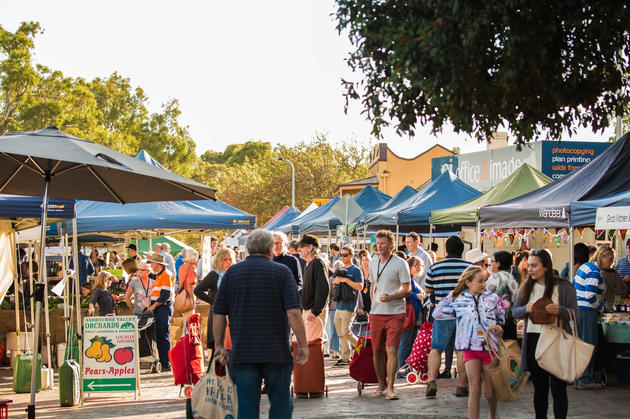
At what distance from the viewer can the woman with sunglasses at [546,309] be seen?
300 inches

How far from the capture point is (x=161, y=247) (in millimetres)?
17062

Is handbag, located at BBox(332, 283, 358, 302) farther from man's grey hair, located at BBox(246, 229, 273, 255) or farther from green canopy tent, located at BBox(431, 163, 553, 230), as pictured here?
man's grey hair, located at BBox(246, 229, 273, 255)

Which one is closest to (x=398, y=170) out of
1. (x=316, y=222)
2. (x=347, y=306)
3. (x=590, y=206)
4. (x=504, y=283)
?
(x=316, y=222)

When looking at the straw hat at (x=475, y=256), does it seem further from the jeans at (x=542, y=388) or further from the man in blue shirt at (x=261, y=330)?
the man in blue shirt at (x=261, y=330)

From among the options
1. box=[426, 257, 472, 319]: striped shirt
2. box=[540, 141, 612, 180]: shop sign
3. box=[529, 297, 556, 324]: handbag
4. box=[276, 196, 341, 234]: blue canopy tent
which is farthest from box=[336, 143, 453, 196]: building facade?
box=[529, 297, 556, 324]: handbag

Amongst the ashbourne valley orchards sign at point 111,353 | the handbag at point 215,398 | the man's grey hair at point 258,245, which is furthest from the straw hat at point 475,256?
the handbag at point 215,398

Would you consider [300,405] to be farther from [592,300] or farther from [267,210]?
[267,210]

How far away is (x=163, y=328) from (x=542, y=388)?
7.58 meters

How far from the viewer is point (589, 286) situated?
10781mm

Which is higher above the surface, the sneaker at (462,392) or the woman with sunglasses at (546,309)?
the woman with sunglasses at (546,309)

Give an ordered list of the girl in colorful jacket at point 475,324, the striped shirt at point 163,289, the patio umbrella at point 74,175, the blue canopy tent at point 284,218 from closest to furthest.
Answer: the patio umbrella at point 74,175, the girl in colorful jacket at point 475,324, the striped shirt at point 163,289, the blue canopy tent at point 284,218

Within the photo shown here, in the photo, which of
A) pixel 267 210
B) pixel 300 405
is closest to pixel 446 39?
pixel 300 405

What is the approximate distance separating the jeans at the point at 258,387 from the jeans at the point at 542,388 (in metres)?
2.55

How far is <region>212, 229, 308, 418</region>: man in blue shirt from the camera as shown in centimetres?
651
